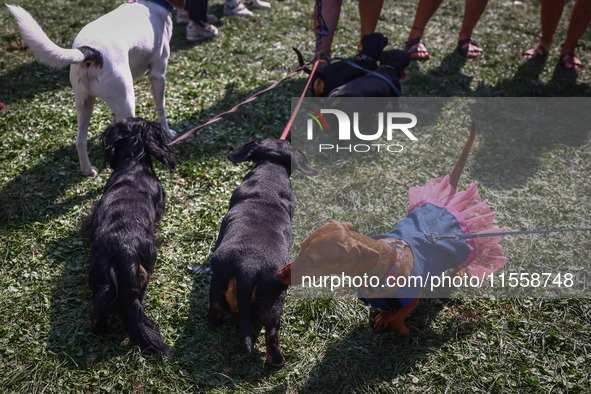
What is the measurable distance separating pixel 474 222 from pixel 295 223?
4.90 feet

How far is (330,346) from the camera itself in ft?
9.15

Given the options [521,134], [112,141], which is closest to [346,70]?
[521,134]

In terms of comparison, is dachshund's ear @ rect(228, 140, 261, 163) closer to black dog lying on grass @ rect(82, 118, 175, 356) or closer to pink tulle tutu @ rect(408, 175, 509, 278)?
black dog lying on grass @ rect(82, 118, 175, 356)

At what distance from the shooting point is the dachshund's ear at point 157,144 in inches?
130

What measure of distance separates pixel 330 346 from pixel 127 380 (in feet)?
3.94

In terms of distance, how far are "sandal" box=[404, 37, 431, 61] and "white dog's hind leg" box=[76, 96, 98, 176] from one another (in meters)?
4.35

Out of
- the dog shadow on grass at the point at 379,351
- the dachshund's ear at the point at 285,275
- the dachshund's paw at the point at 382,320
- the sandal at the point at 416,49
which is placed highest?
the dachshund's ear at the point at 285,275

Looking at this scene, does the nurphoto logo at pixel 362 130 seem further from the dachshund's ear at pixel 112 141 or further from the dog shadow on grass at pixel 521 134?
the dachshund's ear at pixel 112 141

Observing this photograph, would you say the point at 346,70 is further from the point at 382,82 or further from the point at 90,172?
the point at 90,172

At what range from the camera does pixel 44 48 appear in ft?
9.80

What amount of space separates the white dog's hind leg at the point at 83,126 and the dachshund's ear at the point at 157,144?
2.21 feet

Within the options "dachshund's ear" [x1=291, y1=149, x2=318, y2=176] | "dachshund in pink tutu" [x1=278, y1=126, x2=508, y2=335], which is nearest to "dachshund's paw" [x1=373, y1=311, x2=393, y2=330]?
"dachshund in pink tutu" [x1=278, y1=126, x2=508, y2=335]

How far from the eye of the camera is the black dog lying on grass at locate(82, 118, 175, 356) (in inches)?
102

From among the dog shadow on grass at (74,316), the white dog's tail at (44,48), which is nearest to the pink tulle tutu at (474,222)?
the dog shadow on grass at (74,316)
